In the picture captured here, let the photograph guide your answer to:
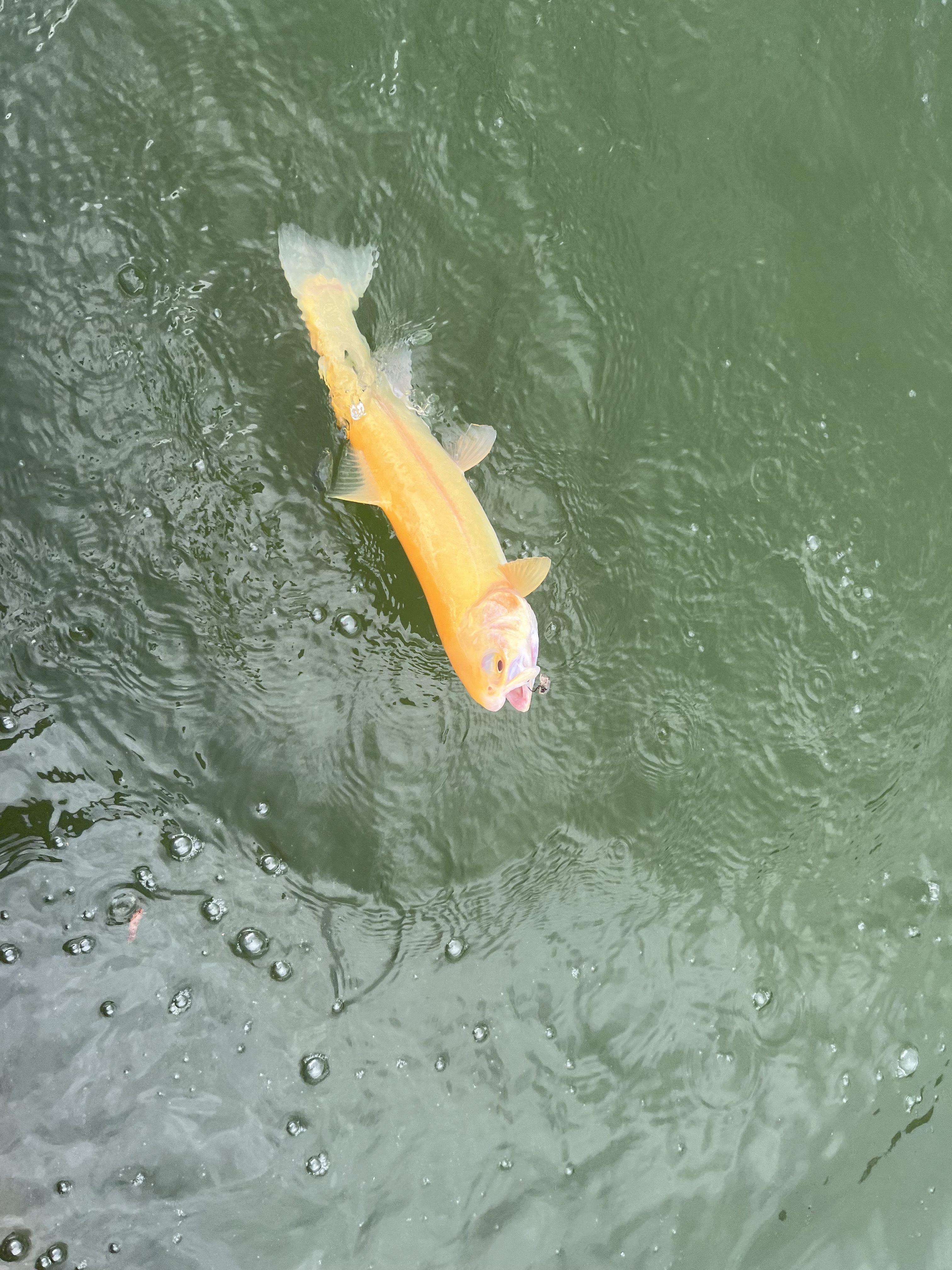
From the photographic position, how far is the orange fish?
2.21 m

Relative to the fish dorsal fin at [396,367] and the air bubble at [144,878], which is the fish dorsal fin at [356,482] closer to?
the fish dorsal fin at [396,367]

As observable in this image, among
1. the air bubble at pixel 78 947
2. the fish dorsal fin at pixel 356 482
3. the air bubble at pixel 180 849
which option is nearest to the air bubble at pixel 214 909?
the air bubble at pixel 180 849

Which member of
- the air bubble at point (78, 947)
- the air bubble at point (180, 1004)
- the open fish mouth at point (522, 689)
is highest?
the open fish mouth at point (522, 689)

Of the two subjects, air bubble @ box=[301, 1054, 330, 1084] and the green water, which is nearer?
the green water

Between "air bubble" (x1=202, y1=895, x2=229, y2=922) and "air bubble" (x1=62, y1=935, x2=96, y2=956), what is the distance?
12.6 inches

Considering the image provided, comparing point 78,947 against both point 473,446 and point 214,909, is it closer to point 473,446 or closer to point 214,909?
point 214,909

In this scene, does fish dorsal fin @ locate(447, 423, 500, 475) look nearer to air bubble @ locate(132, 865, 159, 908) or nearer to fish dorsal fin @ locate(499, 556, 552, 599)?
fish dorsal fin @ locate(499, 556, 552, 599)

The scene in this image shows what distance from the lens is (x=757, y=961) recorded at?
10.2 ft

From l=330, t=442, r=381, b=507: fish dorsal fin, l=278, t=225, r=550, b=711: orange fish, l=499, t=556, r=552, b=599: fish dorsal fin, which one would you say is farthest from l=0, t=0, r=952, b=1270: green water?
l=499, t=556, r=552, b=599: fish dorsal fin

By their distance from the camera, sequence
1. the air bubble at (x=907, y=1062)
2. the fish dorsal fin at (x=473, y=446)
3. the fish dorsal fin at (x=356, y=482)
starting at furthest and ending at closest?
the air bubble at (x=907, y=1062)
the fish dorsal fin at (x=473, y=446)
the fish dorsal fin at (x=356, y=482)

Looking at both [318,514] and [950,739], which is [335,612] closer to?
[318,514]

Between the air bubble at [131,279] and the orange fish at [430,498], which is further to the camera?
the air bubble at [131,279]

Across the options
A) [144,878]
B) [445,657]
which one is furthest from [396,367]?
[144,878]

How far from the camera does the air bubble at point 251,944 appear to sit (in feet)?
9.14
